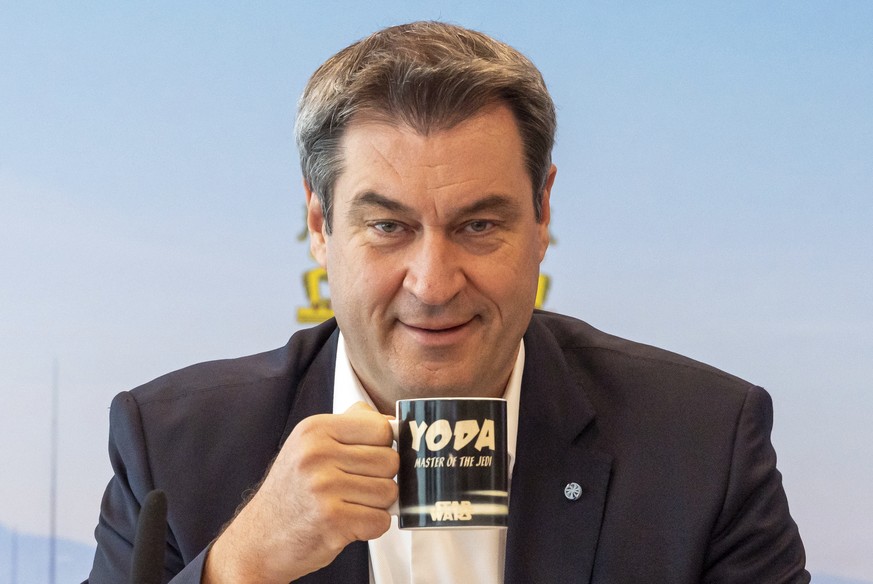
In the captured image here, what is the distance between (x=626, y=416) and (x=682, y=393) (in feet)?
0.43

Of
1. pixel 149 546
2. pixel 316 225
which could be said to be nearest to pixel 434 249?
pixel 316 225

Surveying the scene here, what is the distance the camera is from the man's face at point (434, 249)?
182cm

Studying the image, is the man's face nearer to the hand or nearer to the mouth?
the mouth

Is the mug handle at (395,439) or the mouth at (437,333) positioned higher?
the mouth at (437,333)

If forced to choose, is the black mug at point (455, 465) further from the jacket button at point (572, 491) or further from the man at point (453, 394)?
the jacket button at point (572, 491)

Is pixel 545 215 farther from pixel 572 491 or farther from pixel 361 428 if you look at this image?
pixel 361 428

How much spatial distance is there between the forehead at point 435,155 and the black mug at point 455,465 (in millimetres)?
470

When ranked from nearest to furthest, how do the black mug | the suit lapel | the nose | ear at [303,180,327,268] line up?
the black mug < the nose < the suit lapel < ear at [303,180,327,268]

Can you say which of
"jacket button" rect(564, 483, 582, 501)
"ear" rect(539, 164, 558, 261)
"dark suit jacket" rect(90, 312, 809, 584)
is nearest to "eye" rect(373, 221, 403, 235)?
"ear" rect(539, 164, 558, 261)

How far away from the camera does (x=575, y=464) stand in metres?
2.03

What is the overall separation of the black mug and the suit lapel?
495 mm

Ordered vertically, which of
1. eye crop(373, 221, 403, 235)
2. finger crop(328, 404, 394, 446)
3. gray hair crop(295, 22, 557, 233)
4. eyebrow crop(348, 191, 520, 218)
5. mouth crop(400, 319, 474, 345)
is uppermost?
gray hair crop(295, 22, 557, 233)

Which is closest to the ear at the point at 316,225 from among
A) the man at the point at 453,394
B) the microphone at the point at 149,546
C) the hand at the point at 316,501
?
the man at the point at 453,394

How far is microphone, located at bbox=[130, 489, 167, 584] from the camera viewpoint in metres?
1.35
